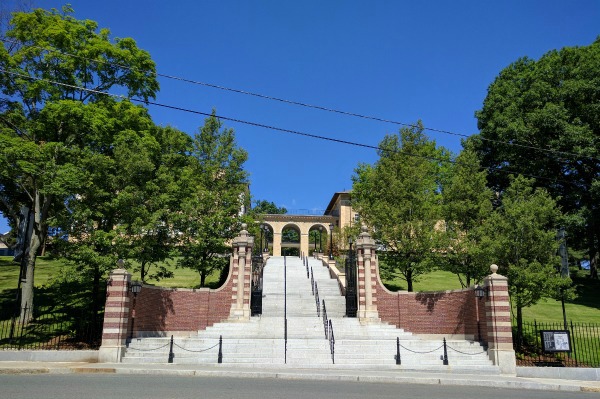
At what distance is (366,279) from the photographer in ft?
77.5

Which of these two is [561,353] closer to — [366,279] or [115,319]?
[366,279]

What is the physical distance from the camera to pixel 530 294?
66.2 feet

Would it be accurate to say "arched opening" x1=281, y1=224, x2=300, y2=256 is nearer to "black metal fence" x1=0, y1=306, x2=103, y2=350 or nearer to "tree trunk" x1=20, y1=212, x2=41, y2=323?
"black metal fence" x1=0, y1=306, x2=103, y2=350

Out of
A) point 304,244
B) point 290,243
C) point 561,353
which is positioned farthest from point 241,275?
point 290,243

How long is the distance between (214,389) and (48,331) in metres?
13.3

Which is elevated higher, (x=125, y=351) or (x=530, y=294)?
(x=530, y=294)

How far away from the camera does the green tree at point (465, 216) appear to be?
2367 centimetres

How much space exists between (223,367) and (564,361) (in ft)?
47.1

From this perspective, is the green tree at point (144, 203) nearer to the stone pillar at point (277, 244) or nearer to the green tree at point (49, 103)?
the green tree at point (49, 103)

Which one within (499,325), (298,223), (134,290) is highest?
(298,223)

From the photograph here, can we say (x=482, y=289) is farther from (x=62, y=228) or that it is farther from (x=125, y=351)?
(x=62, y=228)

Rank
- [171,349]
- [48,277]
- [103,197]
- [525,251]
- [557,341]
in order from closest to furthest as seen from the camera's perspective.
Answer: [171,349] → [557,341] → [103,197] → [525,251] → [48,277]

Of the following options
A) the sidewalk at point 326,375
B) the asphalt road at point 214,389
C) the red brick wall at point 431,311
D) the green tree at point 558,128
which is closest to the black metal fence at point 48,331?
the sidewalk at point 326,375

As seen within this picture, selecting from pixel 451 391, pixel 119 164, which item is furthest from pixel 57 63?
pixel 451 391
